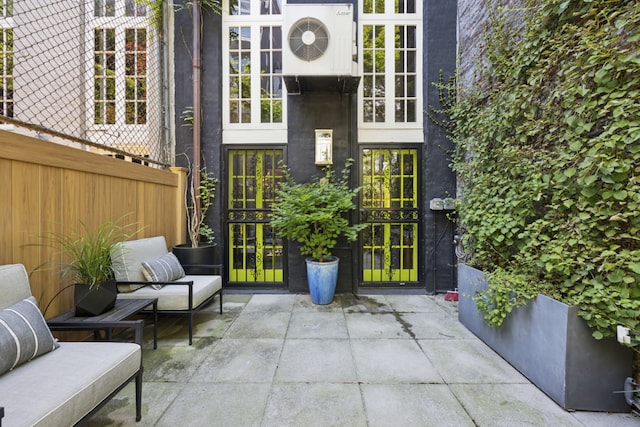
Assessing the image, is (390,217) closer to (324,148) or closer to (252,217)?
(324,148)

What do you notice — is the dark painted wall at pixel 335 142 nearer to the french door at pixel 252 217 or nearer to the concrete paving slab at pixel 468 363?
the french door at pixel 252 217

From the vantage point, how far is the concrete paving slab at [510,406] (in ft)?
5.22

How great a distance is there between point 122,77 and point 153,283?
299 centimetres

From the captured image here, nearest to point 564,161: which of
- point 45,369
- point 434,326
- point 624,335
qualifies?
point 624,335

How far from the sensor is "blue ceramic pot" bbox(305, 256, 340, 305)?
3430mm

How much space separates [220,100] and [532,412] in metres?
4.62

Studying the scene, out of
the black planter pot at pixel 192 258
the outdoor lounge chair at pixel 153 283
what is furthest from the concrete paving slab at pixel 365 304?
the black planter pot at pixel 192 258

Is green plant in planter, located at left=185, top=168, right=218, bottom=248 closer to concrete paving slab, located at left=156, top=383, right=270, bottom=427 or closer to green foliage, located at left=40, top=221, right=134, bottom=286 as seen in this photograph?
green foliage, located at left=40, top=221, right=134, bottom=286

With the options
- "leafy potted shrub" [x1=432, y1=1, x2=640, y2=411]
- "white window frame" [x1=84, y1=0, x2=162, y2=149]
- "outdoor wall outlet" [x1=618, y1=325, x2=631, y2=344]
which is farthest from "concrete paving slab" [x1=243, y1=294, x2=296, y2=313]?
"outdoor wall outlet" [x1=618, y1=325, x2=631, y2=344]

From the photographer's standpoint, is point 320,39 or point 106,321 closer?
point 106,321

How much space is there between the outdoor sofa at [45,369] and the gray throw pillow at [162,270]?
3.34 ft

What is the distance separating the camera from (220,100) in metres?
3.98

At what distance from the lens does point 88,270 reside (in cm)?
196

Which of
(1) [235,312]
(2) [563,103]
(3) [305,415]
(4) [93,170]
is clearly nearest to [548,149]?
(2) [563,103]
